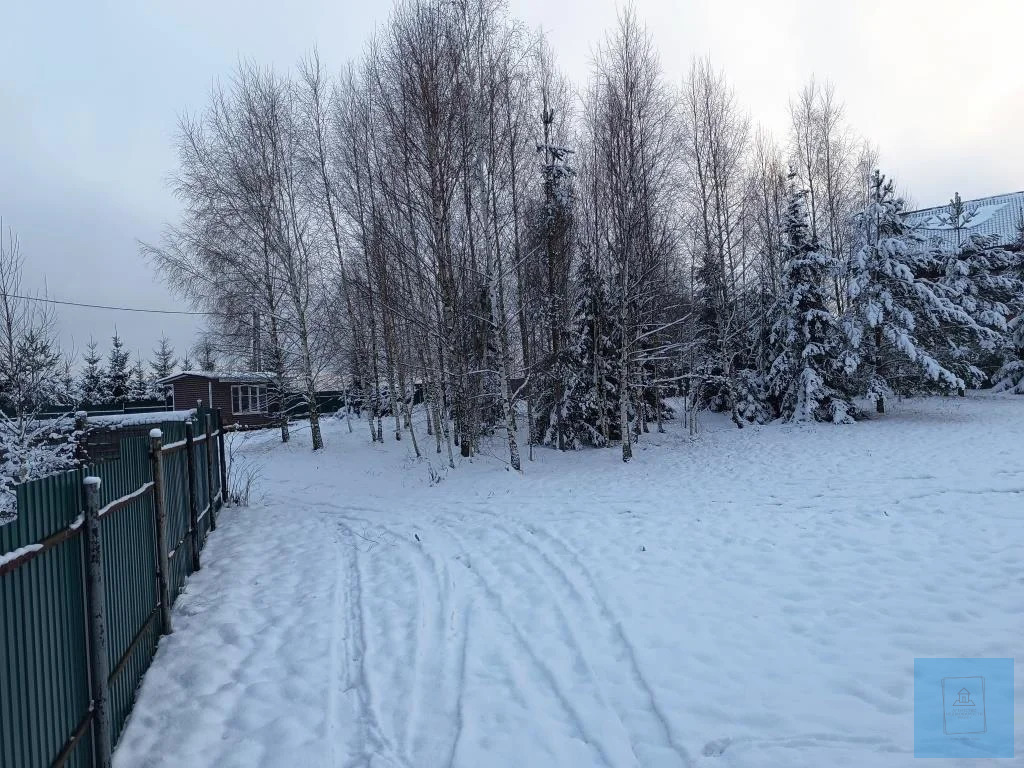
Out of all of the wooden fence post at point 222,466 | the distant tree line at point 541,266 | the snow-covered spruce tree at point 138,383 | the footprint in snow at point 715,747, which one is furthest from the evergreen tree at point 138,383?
the footprint in snow at point 715,747

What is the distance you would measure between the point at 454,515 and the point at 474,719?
5.51m

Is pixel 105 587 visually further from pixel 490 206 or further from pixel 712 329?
pixel 712 329

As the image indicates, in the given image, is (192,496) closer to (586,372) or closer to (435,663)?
(435,663)

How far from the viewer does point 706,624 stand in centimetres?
434

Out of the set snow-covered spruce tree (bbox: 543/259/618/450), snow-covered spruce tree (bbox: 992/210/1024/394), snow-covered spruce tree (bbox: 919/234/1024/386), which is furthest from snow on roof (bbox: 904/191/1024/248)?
snow-covered spruce tree (bbox: 543/259/618/450)

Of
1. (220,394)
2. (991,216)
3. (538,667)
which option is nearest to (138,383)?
(220,394)

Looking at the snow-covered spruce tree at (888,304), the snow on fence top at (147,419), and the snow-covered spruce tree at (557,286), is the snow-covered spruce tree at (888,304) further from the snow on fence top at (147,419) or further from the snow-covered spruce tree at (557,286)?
the snow on fence top at (147,419)

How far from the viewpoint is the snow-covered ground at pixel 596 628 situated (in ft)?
10.2

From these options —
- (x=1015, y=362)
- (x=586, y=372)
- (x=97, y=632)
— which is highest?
(x=586, y=372)

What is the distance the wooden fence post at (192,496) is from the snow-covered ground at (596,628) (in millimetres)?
321

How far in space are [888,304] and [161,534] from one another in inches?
783

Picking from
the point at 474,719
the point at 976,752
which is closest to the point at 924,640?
the point at 976,752

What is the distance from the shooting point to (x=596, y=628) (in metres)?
4.43

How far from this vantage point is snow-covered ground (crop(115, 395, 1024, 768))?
3.11 metres
